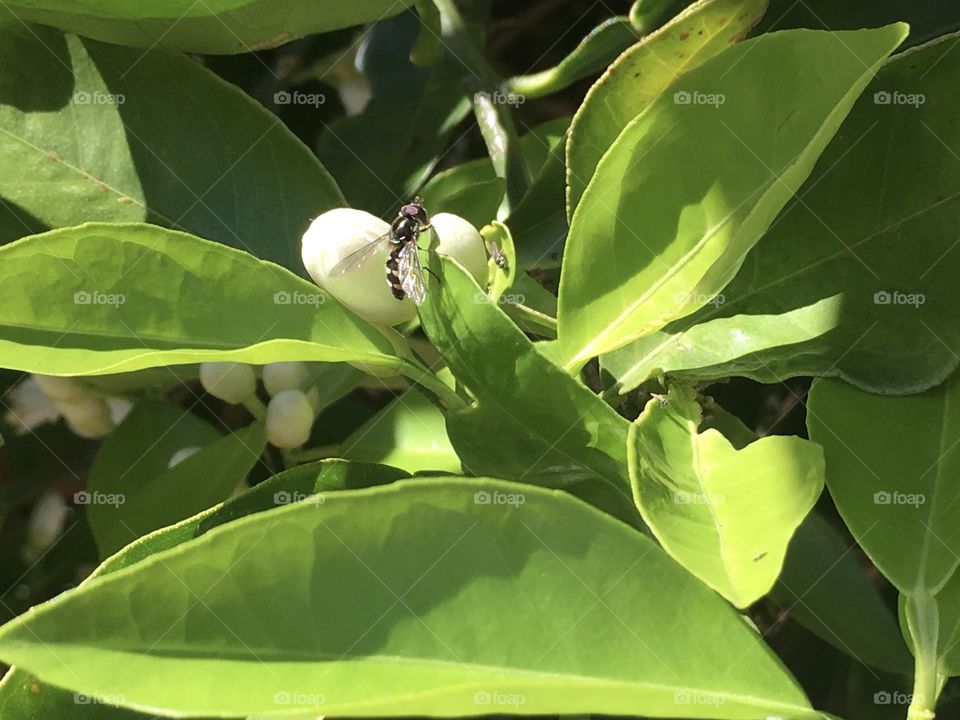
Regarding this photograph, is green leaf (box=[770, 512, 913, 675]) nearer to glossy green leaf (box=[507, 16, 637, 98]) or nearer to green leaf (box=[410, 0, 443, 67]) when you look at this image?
glossy green leaf (box=[507, 16, 637, 98])

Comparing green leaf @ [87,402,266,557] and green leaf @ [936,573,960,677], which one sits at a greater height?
green leaf @ [936,573,960,677]

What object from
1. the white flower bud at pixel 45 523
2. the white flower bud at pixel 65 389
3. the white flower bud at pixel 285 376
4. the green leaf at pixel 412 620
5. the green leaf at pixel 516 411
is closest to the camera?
the green leaf at pixel 412 620

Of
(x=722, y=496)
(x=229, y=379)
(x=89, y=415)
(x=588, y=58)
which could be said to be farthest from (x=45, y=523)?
(x=722, y=496)

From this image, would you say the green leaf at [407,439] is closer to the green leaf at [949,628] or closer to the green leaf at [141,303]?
the green leaf at [141,303]

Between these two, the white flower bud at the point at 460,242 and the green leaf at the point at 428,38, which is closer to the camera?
the white flower bud at the point at 460,242

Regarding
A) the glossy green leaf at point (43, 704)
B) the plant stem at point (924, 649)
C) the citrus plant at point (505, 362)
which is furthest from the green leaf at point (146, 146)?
the plant stem at point (924, 649)

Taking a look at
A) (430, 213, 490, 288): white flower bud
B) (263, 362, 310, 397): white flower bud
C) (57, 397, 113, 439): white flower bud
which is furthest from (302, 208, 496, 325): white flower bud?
(57, 397, 113, 439): white flower bud
